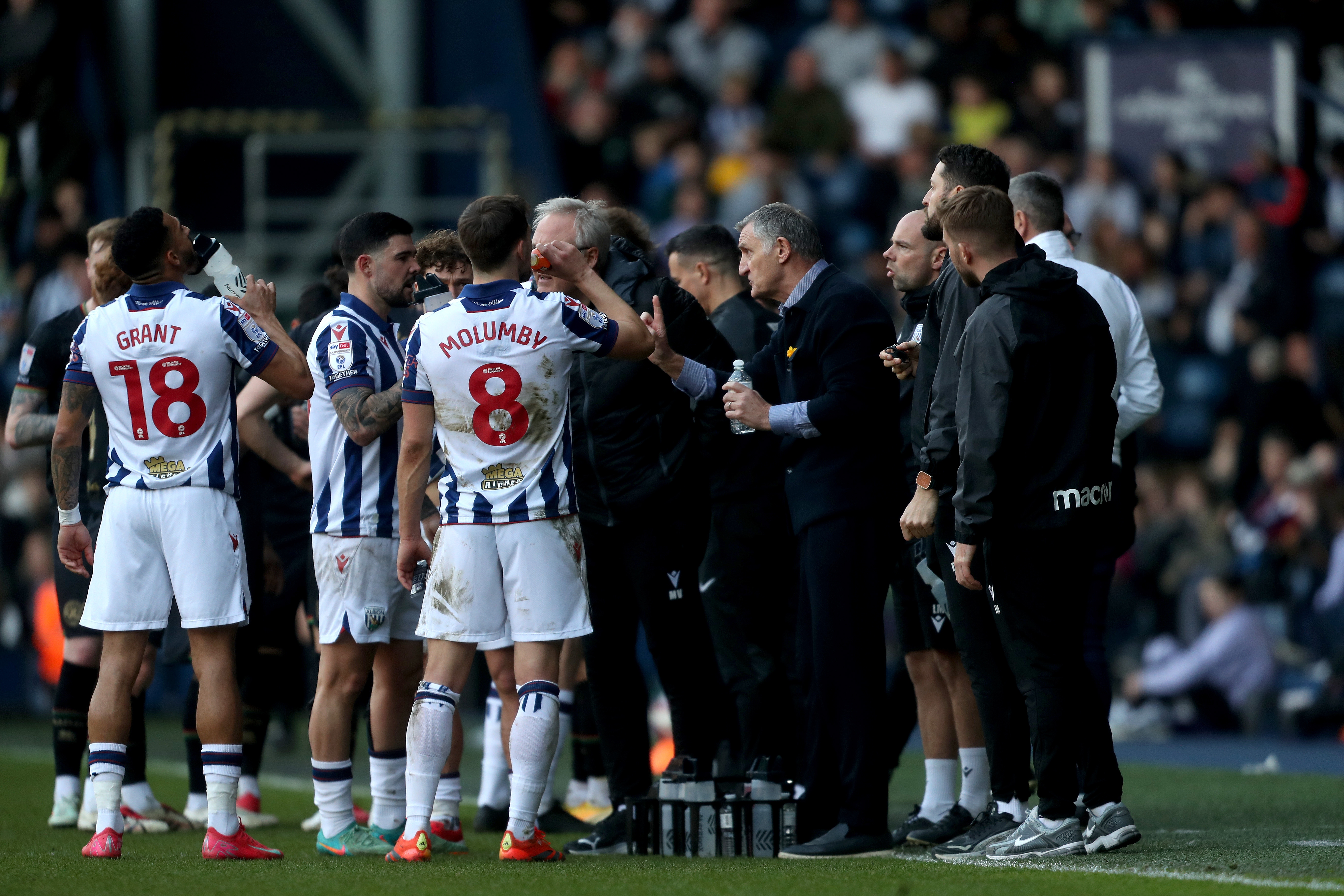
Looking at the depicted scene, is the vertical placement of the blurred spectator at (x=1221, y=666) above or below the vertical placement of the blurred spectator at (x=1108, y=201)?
below

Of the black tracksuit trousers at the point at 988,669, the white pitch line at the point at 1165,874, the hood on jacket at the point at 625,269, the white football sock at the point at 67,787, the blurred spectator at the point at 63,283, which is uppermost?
the blurred spectator at the point at 63,283

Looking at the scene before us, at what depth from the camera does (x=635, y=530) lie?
22.3 ft

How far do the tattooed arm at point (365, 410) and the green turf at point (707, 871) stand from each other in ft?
5.10

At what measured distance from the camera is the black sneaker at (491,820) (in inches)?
301

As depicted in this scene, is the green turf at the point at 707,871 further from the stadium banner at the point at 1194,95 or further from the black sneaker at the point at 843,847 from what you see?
the stadium banner at the point at 1194,95

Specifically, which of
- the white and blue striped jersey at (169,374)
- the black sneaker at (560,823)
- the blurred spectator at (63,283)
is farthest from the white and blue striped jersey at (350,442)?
the blurred spectator at (63,283)

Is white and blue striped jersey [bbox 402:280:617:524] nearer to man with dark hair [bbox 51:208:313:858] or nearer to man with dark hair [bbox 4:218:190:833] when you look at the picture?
man with dark hair [bbox 51:208:313:858]

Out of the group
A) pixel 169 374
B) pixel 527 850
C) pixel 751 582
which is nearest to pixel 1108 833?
pixel 751 582

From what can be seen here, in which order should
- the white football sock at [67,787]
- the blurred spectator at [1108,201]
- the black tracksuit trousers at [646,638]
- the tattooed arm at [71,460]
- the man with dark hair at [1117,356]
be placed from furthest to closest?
the blurred spectator at [1108,201] → the white football sock at [67,787] → the man with dark hair at [1117,356] → the black tracksuit trousers at [646,638] → the tattooed arm at [71,460]

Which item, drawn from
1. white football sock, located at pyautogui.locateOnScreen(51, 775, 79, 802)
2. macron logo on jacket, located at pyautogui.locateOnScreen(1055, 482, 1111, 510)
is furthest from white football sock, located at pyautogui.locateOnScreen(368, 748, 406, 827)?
macron logo on jacket, located at pyautogui.locateOnScreen(1055, 482, 1111, 510)

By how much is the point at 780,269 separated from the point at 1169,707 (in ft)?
24.5

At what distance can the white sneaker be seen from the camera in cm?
776

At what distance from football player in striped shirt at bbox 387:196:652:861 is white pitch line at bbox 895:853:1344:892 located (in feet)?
4.68

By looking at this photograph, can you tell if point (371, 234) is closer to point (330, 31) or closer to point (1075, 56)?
point (1075, 56)
